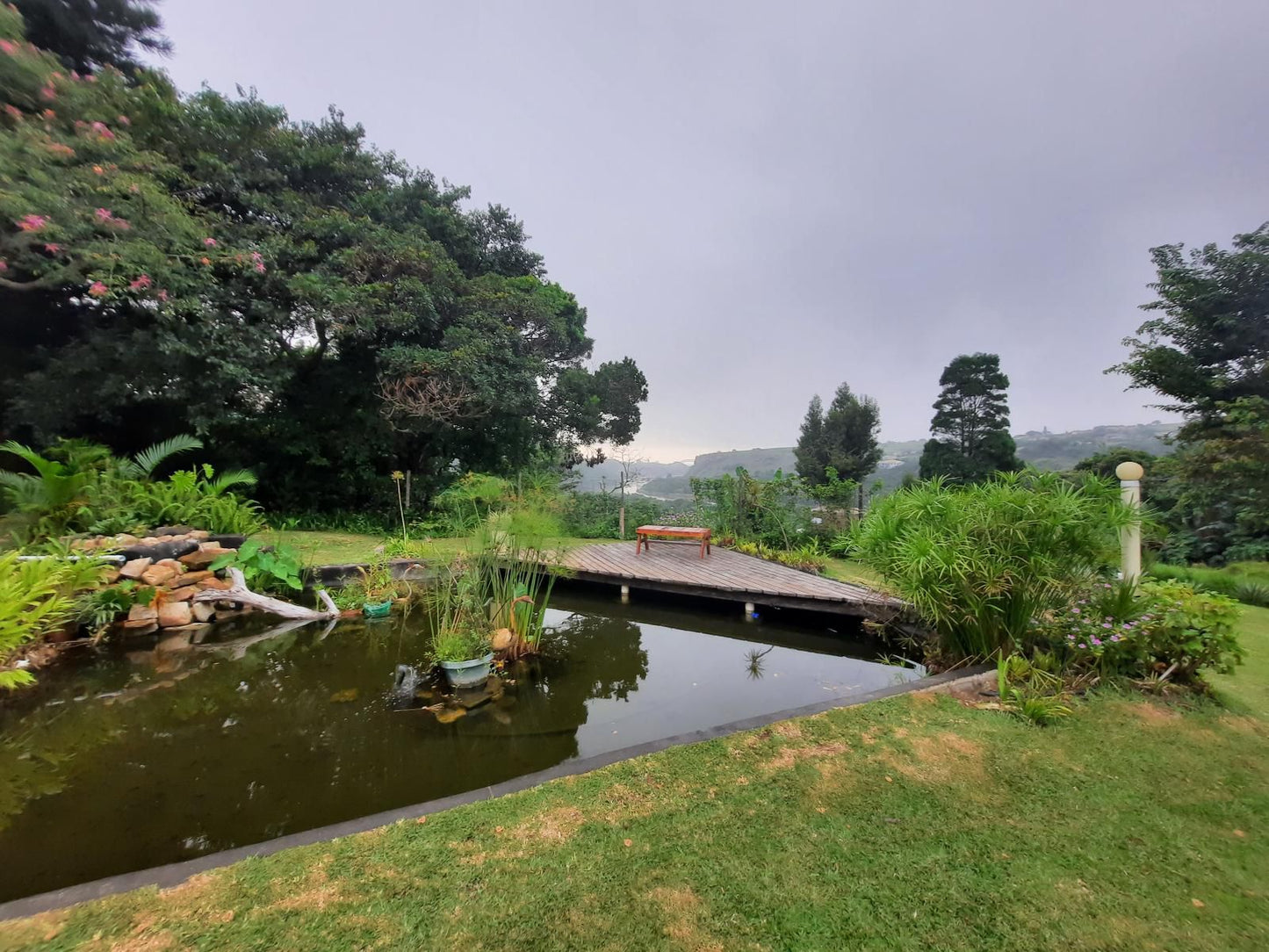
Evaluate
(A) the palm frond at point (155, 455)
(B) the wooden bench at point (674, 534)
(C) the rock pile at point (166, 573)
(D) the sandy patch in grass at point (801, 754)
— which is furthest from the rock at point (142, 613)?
(B) the wooden bench at point (674, 534)

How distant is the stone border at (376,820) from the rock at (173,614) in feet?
12.3

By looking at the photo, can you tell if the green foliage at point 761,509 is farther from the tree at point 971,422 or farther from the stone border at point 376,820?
the tree at point 971,422

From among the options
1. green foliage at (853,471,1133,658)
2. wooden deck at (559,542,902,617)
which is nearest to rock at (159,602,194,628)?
wooden deck at (559,542,902,617)

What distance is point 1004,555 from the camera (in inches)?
124

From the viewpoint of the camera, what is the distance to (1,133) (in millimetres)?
5633

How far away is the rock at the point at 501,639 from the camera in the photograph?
3852 mm

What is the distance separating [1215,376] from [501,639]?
41.7ft

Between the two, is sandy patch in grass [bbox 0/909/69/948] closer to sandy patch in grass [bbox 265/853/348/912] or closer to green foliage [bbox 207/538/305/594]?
sandy patch in grass [bbox 265/853/348/912]

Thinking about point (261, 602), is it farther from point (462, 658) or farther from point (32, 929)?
point (32, 929)

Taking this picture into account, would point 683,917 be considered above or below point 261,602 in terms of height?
above

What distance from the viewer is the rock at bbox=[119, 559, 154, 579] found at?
15.0 feet

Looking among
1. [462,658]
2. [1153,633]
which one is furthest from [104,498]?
[1153,633]

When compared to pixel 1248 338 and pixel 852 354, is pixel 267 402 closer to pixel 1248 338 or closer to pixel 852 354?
pixel 852 354

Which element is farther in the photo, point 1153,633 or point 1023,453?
point 1023,453
